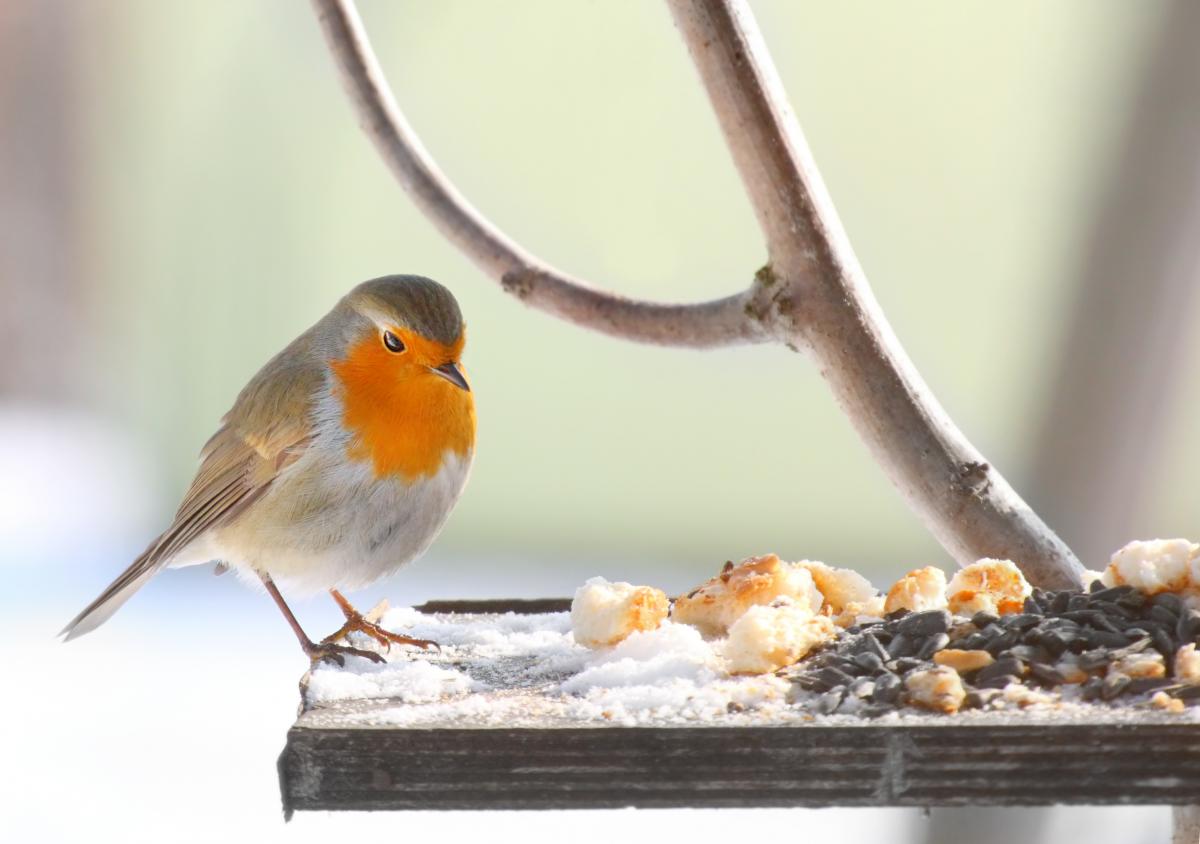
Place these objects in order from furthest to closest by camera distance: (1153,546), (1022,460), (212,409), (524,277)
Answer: (212,409)
(1022,460)
(524,277)
(1153,546)

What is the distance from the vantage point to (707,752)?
177 centimetres

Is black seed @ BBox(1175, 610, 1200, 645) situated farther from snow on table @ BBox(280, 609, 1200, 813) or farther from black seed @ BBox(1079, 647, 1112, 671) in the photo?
snow on table @ BBox(280, 609, 1200, 813)

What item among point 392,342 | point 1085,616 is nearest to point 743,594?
point 1085,616

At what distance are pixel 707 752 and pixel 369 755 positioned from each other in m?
0.42

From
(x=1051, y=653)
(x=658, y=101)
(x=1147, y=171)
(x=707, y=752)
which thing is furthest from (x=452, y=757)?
(x=658, y=101)

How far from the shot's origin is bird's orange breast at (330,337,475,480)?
2.80 meters

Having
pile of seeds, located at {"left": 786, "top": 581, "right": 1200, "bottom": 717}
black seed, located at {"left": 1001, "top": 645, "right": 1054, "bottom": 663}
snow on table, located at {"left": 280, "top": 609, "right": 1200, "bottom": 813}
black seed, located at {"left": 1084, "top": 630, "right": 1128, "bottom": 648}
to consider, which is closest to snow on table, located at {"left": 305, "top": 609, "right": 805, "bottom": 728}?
snow on table, located at {"left": 280, "top": 609, "right": 1200, "bottom": 813}

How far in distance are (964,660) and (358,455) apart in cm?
130

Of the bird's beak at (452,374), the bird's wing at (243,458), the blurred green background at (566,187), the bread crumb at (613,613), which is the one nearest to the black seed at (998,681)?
the bread crumb at (613,613)

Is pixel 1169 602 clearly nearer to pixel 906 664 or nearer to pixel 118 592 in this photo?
pixel 906 664

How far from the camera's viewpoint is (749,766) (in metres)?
1.77

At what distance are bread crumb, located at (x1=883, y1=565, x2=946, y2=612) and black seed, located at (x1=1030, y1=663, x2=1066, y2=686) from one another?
12.7 inches

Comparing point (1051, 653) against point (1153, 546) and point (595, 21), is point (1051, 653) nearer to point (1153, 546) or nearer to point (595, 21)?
point (1153, 546)

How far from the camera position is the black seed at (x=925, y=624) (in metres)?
2.13
